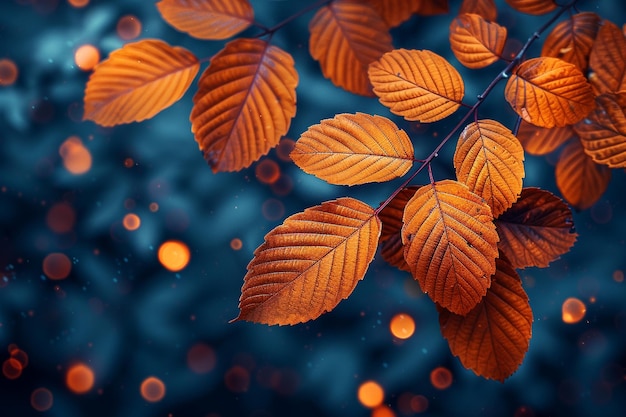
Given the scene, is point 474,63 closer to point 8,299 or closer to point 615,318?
point 615,318

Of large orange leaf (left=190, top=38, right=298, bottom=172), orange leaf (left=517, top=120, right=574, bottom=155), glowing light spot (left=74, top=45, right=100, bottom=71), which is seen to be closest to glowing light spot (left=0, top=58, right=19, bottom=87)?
glowing light spot (left=74, top=45, right=100, bottom=71)

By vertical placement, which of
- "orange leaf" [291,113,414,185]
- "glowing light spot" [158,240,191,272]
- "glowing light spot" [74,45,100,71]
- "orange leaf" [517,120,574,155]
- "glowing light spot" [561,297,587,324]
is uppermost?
"orange leaf" [291,113,414,185]

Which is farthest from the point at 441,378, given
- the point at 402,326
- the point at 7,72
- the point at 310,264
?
the point at 7,72

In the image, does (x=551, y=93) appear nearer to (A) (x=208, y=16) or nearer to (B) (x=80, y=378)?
(A) (x=208, y=16)

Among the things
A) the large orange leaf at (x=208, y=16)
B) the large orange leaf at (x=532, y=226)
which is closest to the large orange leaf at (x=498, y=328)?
the large orange leaf at (x=532, y=226)

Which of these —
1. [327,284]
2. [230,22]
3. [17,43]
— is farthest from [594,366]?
[17,43]

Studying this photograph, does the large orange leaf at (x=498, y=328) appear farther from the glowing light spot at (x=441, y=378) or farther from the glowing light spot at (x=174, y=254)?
the glowing light spot at (x=174, y=254)

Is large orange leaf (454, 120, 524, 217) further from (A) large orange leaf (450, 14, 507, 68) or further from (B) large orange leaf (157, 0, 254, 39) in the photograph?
(B) large orange leaf (157, 0, 254, 39)
